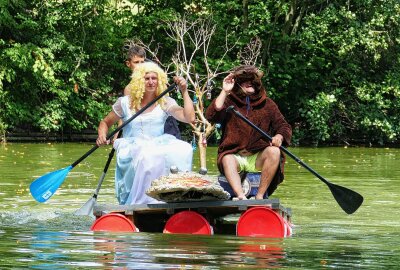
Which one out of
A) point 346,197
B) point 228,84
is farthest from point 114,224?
point 346,197

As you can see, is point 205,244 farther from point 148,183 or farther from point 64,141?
point 64,141

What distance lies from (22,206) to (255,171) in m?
3.22

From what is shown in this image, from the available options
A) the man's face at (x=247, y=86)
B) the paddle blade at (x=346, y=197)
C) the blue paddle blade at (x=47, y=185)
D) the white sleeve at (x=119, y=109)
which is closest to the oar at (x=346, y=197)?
the paddle blade at (x=346, y=197)

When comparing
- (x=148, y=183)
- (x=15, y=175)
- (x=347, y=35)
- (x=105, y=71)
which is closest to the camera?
(x=148, y=183)

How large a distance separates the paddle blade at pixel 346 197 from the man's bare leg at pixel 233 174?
38.8 inches

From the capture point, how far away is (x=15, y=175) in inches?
696

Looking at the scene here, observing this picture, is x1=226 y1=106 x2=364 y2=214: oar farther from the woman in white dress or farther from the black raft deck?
the woman in white dress

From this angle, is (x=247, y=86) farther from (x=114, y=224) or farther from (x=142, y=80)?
(x=114, y=224)

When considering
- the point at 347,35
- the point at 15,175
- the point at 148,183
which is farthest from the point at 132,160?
the point at 347,35

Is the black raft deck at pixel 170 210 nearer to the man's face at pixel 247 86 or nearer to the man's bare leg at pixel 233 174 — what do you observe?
the man's bare leg at pixel 233 174

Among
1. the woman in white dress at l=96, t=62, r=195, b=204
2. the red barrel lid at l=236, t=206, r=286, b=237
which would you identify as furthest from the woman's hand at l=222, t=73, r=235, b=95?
the red barrel lid at l=236, t=206, r=286, b=237

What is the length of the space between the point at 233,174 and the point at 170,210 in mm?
892

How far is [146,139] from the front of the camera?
11.1 metres

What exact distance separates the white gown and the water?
55cm
